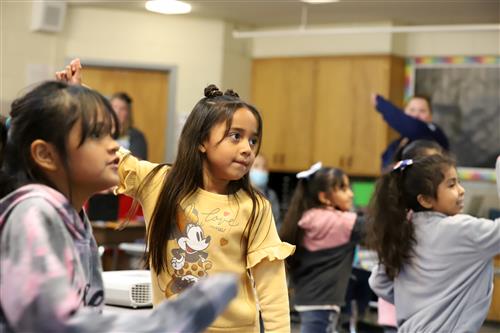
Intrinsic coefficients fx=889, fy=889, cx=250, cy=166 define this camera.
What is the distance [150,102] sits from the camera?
8297 millimetres

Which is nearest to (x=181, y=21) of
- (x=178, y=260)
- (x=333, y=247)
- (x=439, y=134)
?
(x=439, y=134)

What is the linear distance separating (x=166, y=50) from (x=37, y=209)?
23.5ft

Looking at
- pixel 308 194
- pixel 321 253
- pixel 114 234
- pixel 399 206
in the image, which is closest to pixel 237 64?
pixel 114 234

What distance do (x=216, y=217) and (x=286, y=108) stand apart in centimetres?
646

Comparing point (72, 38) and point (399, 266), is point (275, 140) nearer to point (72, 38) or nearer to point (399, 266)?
point (72, 38)

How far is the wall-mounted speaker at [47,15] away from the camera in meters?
7.43

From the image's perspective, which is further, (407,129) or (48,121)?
(407,129)

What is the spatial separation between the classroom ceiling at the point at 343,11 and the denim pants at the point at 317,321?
3.58 metres

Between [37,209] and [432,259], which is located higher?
[37,209]

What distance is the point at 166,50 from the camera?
8250mm

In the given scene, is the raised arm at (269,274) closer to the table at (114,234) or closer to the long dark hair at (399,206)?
the long dark hair at (399,206)

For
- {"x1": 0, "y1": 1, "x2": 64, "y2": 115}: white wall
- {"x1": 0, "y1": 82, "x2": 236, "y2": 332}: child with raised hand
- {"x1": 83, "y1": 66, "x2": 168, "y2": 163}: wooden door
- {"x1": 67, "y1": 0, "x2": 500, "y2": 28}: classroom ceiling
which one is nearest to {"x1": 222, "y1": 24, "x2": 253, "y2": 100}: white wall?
{"x1": 67, "y1": 0, "x2": 500, "y2": 28}: classroom ceiling

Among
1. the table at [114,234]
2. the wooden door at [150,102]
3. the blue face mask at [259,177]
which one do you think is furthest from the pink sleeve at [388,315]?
the wooden door at [150,102]

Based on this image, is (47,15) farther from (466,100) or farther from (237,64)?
(466,100)
